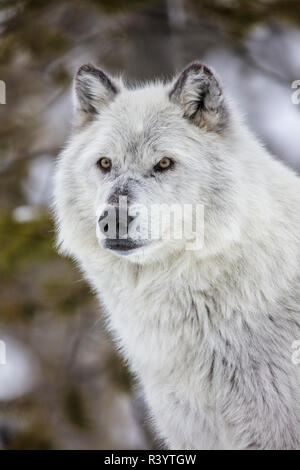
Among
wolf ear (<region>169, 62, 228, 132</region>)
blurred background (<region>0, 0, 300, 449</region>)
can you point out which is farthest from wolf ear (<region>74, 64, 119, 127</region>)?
blurred background (<region>0, 0, 300, 449</region>)

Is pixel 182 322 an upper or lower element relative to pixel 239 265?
lower

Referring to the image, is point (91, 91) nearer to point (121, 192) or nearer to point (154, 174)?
point (154, 174)

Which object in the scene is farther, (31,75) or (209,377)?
(31,75)

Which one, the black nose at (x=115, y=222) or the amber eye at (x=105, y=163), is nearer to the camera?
the black nose at (x=115, y=222)

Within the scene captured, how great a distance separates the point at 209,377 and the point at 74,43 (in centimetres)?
607

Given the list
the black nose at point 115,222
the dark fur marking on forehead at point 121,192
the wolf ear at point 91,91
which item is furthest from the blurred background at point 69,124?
the black nose at point 115,222

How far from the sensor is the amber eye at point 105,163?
4.08 m

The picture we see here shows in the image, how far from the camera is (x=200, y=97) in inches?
164

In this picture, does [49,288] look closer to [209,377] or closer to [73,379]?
[73,379]

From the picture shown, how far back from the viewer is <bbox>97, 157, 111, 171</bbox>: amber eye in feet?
13.4

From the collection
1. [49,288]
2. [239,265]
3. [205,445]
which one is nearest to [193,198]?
[239,265]

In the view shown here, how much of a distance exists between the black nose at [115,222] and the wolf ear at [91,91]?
3.96 ft

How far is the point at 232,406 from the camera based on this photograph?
386 cm

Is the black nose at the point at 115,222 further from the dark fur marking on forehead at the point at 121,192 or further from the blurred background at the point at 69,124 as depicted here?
the blurred background at the point at 69,124
